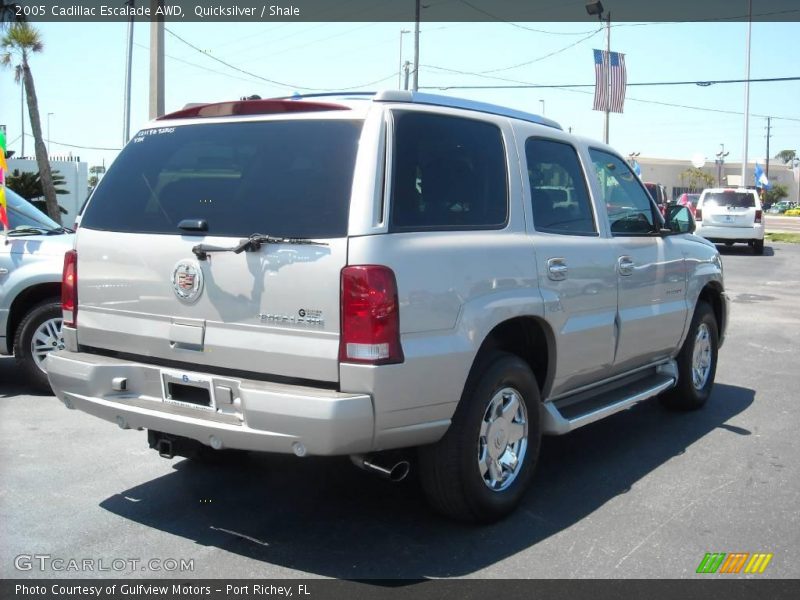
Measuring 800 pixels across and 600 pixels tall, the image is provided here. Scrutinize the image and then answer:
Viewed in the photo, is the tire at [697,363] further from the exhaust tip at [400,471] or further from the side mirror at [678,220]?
the exhaust tip at [400,471]

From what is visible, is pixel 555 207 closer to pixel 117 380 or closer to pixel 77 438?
pixel 117 380

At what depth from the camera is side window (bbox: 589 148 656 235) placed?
5.62 m

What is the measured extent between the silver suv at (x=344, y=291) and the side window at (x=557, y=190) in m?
0.02

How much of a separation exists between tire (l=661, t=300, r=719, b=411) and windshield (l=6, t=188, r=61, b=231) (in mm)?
5452

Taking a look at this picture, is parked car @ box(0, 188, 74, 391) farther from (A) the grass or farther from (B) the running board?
(A) the grass

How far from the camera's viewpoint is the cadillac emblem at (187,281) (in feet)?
13.0

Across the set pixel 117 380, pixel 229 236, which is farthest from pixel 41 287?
pixel 229 236

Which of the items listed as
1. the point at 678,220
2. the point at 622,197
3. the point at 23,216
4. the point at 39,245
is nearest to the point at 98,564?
the point at 39,245

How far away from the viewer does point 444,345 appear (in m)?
3.87

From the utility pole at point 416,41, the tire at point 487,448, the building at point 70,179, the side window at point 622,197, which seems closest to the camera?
the tire at point 487,448

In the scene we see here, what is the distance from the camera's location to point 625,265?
542 cm

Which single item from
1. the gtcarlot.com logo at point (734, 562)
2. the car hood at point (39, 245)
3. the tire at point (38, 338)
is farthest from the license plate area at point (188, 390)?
the car hood at point (39, 245)

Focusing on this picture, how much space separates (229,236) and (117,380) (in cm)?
93

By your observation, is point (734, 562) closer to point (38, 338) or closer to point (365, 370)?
point (365, 370)
